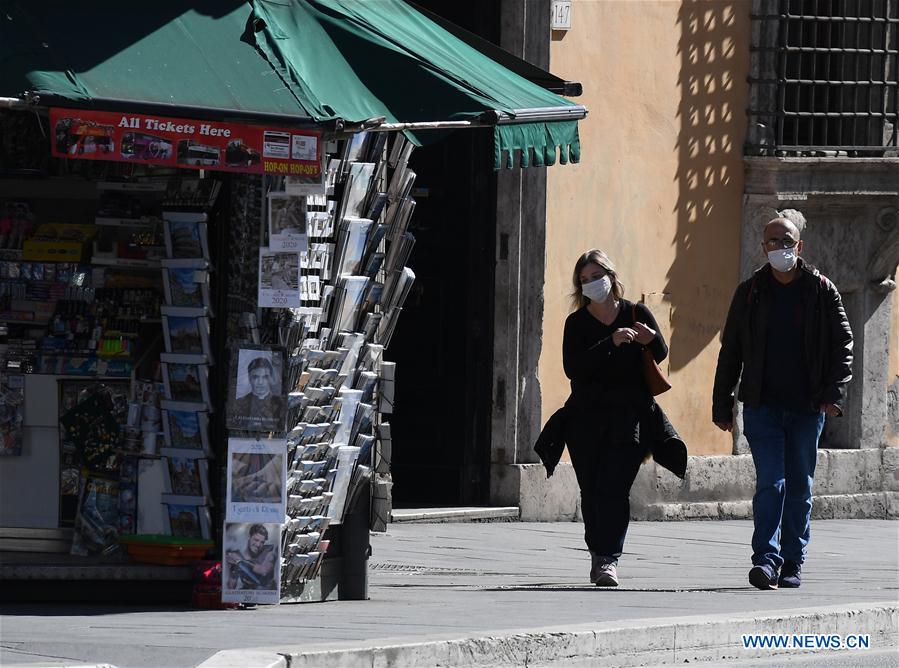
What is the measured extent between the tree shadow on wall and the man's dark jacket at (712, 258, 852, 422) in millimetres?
4602

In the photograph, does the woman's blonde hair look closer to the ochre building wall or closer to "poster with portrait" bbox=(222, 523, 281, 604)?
"poster with portrait" bbox=(222, 523, 281, 604)

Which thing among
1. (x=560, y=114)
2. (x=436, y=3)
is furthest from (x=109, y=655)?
(x=436, y=3)

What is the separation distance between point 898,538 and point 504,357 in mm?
3338

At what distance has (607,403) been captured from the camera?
952 cm

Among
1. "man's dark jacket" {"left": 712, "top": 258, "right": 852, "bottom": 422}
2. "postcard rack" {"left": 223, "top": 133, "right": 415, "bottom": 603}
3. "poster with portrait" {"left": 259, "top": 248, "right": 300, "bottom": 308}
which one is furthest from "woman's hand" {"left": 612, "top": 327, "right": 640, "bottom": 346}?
"poster with portrait" {"left": 259, "top": 248, "right": 300, "bottom": 308}

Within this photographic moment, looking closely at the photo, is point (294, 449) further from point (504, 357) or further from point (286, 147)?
point (504, 357)

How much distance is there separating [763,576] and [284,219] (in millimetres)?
3211

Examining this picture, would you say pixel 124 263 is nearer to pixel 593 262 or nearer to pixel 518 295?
pixel 593 262

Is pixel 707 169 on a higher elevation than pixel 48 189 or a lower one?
higher

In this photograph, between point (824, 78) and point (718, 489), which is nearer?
point (718, 489)

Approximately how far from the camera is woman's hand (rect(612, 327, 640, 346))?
9234mm

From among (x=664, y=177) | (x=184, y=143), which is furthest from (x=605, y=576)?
(x=664, y=177)

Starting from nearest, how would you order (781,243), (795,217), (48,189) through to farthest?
(48,189)
(781,243)
(795,217)

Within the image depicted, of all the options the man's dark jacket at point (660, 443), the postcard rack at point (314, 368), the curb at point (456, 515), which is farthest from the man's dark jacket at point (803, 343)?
the curb at point (456, 515)
